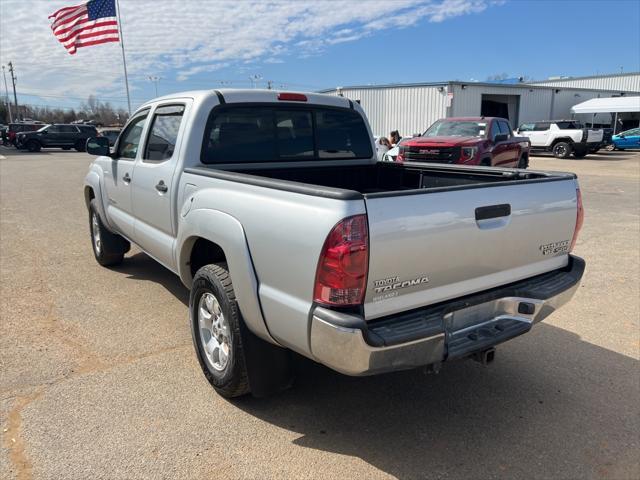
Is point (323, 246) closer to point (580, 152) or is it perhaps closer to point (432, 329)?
point (432, 329)

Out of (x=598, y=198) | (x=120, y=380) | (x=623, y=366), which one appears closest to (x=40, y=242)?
(x=120, y=380)

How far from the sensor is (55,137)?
3366 cm

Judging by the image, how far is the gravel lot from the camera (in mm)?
2773

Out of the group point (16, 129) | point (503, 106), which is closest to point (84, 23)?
point (16, 129)

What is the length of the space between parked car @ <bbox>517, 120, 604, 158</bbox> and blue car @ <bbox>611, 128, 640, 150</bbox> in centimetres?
578

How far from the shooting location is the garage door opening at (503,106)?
33.4m

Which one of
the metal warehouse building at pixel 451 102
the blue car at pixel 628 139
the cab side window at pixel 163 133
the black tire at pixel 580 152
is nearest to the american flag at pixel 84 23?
the metal warehouse building at pixel 451 102

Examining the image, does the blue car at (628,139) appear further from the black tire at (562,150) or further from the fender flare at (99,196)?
the fender flare at (99,196)

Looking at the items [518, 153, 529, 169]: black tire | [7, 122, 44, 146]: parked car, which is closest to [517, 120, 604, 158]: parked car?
[518, 153, 529, 169]: black tire

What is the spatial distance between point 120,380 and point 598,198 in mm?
12420

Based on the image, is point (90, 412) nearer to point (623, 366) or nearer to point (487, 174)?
point (487, 174)

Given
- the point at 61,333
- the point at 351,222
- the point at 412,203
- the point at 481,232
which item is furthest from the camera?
the point at 61,333

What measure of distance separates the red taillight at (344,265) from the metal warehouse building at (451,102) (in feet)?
89.0

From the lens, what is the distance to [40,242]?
7.79 meters
